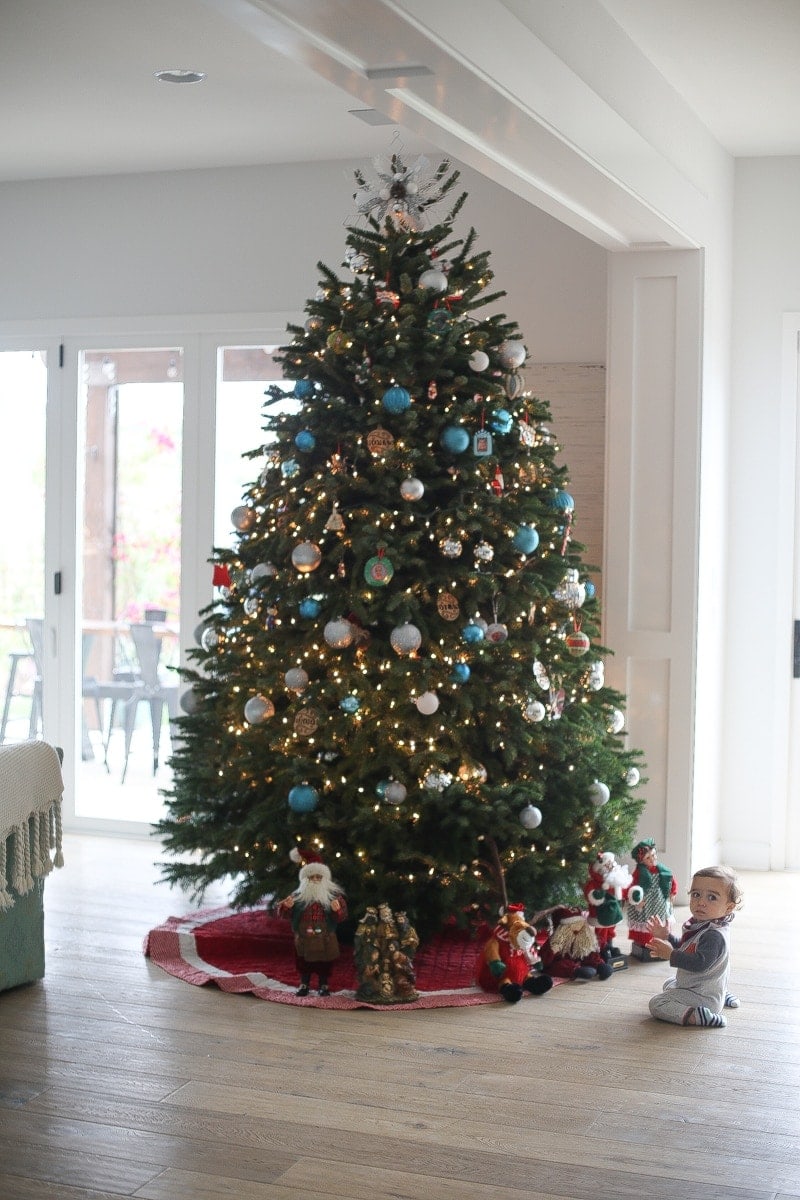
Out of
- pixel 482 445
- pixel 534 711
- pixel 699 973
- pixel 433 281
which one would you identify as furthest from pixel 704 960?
pixel 433 281

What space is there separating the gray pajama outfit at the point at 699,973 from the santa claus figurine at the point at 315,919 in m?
0.97

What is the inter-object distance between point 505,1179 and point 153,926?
2239 millimetres

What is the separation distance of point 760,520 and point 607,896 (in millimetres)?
2164

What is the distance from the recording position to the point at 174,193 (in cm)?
620

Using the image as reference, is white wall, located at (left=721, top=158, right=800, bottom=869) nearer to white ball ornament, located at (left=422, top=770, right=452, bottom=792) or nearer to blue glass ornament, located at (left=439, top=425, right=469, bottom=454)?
blue glass ornament, located at (left=439, top=425, right=469, bottom=454)

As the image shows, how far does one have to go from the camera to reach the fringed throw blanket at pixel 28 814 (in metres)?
4.02

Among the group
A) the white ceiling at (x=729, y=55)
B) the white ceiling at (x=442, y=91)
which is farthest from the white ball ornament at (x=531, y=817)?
the white ceiling at (x=729, y=55)

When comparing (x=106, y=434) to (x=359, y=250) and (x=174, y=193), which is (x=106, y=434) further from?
(x=359, y=250)

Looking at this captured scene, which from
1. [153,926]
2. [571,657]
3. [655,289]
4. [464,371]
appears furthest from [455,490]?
[153,926]

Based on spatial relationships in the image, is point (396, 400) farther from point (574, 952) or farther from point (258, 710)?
point (574, 952)

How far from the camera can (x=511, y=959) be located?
418 centimetres

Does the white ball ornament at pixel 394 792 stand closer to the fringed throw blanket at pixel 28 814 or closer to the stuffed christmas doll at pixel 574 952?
the stuffed christmas doll at pixel 574 952

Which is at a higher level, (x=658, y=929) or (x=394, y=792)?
(x=394, y=792)

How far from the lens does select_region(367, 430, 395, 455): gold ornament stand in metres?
4.34
